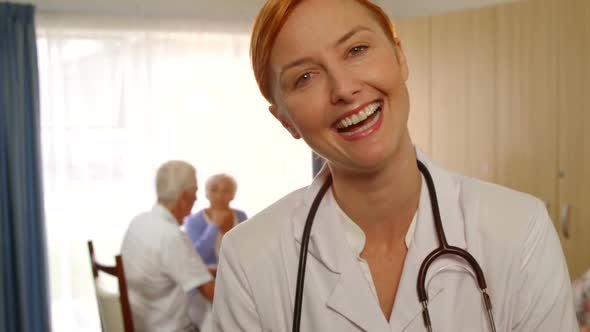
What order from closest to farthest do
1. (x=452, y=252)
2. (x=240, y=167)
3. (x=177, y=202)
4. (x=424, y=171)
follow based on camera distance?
1. (x=452, y=252)
2. (x=424, y=171)
3. (x=177, y=202)
4. (x=240, y=167)

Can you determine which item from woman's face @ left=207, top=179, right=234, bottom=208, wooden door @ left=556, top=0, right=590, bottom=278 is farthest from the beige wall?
woman's face @ left=207, top=179, right=234, bottom=208

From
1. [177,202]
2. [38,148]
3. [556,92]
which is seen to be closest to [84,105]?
[38,148]

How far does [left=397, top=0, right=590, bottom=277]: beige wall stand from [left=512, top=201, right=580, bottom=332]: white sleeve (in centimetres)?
189

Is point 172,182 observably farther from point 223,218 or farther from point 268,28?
point 268,28

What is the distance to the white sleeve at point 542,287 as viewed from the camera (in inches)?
35.7

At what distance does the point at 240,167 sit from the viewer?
4.07 metres

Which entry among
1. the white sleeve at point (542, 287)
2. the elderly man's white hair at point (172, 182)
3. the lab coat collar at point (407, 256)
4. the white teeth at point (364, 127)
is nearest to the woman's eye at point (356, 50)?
the white teeth at point (364, 127)

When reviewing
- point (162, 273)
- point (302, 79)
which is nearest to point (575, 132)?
point (162, 273)

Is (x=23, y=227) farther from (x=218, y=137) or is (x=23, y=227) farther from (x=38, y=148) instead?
(x=218, y=137)

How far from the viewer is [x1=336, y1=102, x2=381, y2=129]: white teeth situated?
0.90 m

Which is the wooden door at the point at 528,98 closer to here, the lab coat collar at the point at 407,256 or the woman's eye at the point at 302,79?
the lab coat collar at the point at 407,256

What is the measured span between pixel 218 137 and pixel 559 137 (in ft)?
7.02

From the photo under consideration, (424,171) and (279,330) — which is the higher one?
Answer: (424,171)

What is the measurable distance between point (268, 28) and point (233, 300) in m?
0.46
